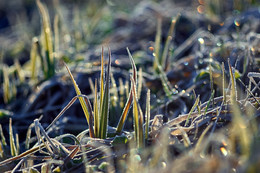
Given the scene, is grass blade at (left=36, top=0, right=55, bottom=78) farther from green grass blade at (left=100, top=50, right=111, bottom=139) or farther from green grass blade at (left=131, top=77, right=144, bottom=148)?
green grass blade at (left=131, top=77, right=144, bottom=148)

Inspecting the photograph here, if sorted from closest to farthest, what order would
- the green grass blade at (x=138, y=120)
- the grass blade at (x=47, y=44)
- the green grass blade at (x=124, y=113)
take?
the green grass blade at (x=138, y=120) < the green grass blade at (x=124, y=113) < the grass blade at (x=47, y=44)

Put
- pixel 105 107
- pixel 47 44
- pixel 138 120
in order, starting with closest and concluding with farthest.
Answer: pixel 138 120 < pixel 105 107 < pixel 47 44

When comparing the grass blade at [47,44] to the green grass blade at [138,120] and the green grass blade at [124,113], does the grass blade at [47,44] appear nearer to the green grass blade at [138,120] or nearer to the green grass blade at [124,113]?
the green grass blade at [124,113]

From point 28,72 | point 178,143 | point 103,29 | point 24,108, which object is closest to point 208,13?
point 103,29

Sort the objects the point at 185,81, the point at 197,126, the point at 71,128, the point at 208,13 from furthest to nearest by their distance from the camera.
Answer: the point at 208,13
the point at 185,81
the point at 71,128
the point at 197,126

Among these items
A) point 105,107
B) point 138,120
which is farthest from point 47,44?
point 138,120

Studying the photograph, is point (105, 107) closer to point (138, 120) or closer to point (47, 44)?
point (138, 120)

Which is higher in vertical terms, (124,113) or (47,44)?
(47,44)

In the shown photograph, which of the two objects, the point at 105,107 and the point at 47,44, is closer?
the point at 105,107

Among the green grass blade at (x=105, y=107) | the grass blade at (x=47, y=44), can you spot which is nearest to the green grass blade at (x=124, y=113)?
the green grass blade at (x=105, y=107)

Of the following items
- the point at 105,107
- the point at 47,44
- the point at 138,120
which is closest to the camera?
the point at 138,120

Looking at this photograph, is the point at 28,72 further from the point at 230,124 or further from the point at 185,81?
the point at 230,124
